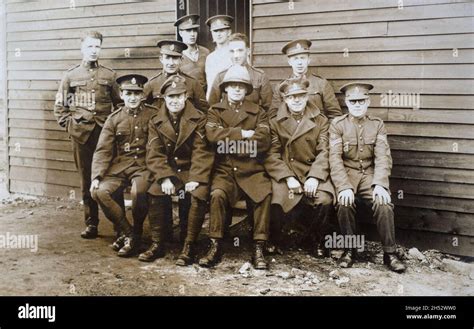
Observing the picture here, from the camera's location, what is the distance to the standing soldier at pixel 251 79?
16.5 feet

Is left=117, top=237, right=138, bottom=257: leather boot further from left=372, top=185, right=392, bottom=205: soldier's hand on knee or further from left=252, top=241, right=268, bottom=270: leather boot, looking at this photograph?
left=372, top=185, right=392, bottom=205: soldier's hand on knee

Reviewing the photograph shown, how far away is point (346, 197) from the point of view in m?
4.48

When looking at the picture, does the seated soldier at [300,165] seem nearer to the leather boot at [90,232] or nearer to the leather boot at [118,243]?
the leather boot at [118,243]

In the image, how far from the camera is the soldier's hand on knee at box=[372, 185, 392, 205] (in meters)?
4.39

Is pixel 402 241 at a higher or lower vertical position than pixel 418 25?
lower

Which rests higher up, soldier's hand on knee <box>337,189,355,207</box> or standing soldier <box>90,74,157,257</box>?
standing soldier <box>90,74,157,257</box>

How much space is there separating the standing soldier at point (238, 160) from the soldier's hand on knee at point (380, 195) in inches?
37.2

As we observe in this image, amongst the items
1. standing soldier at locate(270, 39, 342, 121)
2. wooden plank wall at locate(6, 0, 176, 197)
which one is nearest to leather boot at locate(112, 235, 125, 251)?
standing soldier at locate(270, 39, 342, 121)

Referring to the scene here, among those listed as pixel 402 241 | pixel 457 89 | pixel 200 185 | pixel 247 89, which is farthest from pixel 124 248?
pixel 457 89

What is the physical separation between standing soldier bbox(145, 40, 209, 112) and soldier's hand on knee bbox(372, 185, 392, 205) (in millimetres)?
1892

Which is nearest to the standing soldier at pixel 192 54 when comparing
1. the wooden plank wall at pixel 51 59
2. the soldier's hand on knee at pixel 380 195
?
the wooden plank wall at pixel 51 59

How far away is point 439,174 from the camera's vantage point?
4.87 m
